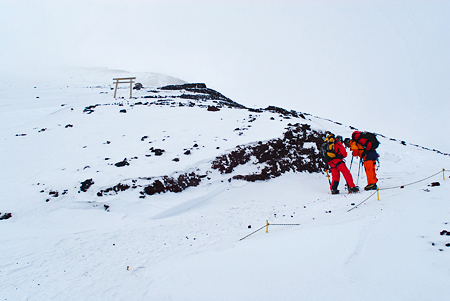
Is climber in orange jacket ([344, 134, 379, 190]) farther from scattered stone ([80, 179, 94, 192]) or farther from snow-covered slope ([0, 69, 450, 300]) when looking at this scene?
scattered stone ([80, 179, 94, 192])

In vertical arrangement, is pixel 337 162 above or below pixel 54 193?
above

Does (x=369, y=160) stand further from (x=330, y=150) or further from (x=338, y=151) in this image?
(x=330, y=150)

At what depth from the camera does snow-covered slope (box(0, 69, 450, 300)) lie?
10.8ft

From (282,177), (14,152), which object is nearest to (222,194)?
(282,177)

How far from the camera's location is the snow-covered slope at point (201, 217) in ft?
10.8

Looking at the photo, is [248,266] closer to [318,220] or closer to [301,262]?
[301,262]

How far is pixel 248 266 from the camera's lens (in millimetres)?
3793

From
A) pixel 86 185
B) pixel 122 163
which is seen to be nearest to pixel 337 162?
pixel 122 163

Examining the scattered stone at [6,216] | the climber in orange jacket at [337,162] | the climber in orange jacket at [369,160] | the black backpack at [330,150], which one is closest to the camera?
the scattered stone at [6,216]

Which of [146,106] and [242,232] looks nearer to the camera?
[242,232]

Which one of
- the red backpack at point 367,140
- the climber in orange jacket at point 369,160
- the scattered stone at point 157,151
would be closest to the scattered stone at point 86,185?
the scattered stone at point 157,151

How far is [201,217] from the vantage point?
22.8 feet

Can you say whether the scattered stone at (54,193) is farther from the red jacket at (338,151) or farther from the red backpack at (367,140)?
the red backpack at (367,140)

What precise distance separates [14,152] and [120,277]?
30.4ft
